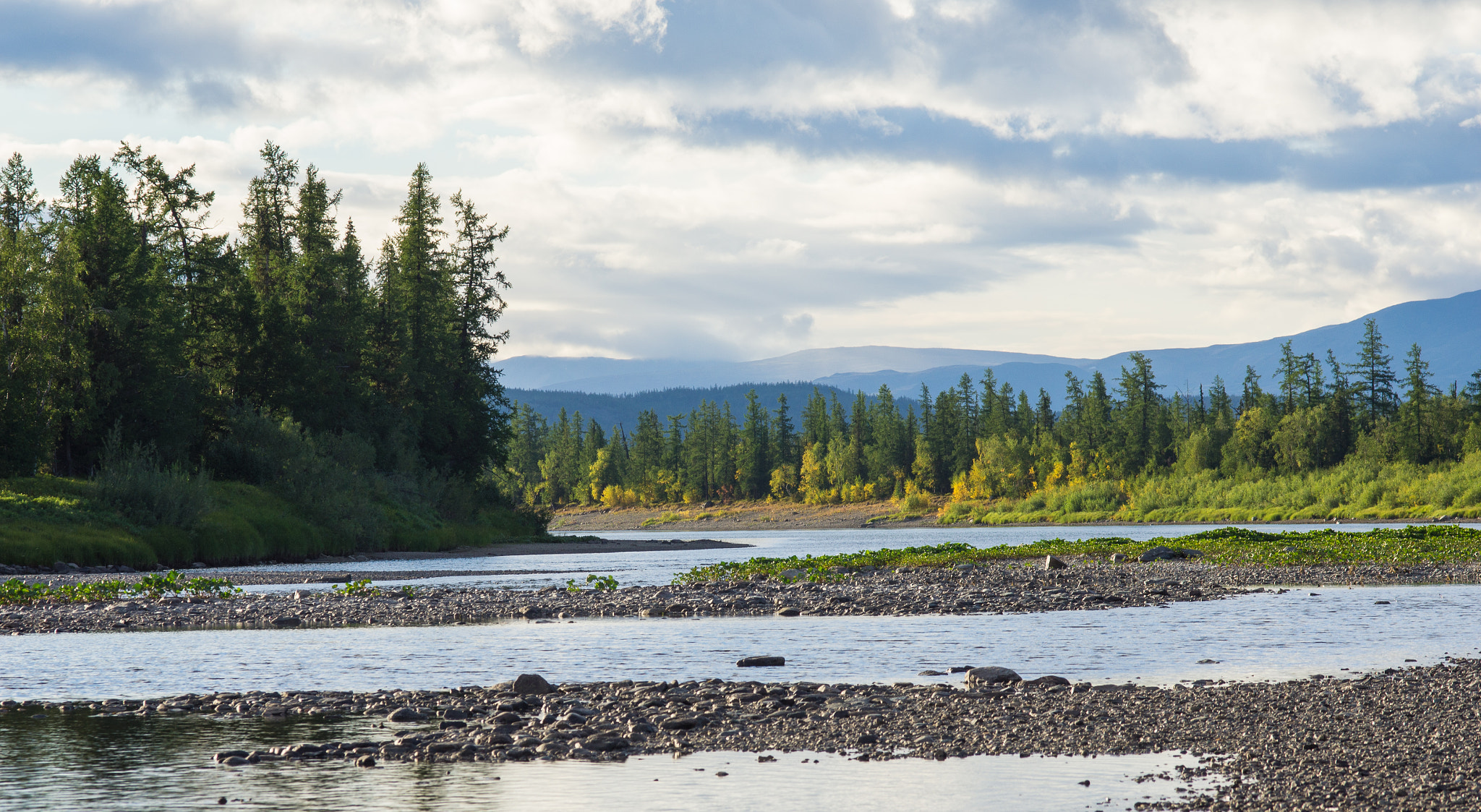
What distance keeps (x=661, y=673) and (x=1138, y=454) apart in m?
146

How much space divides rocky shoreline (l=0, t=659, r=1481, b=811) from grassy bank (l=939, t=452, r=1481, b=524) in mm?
104482

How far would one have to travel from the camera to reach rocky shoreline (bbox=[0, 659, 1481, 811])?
35.1 feet

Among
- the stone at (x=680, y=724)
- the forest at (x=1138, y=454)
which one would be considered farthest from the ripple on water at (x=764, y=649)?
the forest at (x=1138, y=454)

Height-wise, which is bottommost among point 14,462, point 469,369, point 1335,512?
point 1335,512

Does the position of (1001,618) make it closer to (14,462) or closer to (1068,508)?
(14,462)

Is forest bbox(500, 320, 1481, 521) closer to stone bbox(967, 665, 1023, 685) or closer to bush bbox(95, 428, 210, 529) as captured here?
A: bush bbox(95, 428, 210, 529)

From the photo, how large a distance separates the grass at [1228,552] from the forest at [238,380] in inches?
936

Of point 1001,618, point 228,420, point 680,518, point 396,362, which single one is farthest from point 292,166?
point 680,518

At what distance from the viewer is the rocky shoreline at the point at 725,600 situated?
90.3 ft

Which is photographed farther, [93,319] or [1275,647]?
[93,319]

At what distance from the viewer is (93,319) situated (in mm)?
52219

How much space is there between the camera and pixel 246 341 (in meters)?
65.0

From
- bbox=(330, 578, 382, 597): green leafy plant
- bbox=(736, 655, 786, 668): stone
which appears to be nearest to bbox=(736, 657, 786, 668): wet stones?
bbox=(736, 655, 786, 668): stone

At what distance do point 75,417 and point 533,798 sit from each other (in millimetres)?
49972
